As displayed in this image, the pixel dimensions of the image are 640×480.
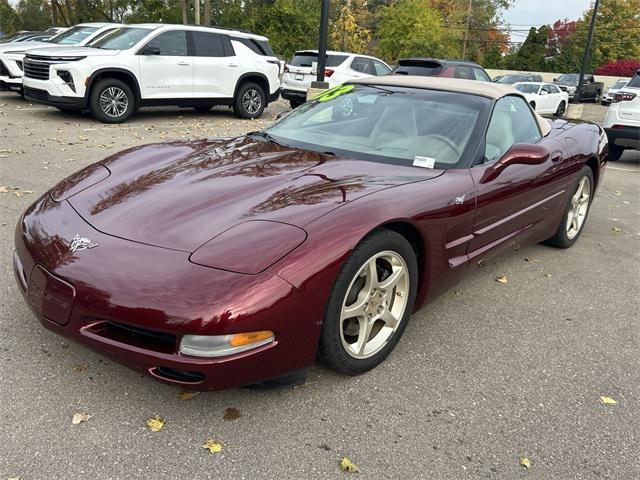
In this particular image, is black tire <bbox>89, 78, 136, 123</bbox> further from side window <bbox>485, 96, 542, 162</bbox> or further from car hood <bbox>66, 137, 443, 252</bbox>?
side window <bbox>485, 96, 542, 162</bbox>

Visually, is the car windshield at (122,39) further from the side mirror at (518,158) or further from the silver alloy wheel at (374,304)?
the silver alloy wheel at (374,304)

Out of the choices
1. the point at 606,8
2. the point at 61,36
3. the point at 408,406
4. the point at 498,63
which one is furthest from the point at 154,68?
the point at 606,8

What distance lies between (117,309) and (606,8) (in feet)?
206

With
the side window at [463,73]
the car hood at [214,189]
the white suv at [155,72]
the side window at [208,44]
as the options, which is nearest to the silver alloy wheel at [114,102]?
the white suv at [155,72]

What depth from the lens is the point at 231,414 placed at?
240cm

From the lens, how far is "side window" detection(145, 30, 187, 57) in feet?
33.7

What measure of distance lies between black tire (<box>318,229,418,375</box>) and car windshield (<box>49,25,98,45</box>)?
36.9 feet

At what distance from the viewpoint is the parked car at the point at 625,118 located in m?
9.12

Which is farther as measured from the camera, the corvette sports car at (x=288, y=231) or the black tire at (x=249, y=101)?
the black tire at (x=249, y=101)

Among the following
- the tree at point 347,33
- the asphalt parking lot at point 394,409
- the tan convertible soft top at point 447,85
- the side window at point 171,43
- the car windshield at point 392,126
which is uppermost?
the tree at point 347,33

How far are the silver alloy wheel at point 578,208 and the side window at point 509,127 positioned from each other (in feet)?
2.87

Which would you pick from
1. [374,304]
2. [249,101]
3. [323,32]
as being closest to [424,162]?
[374,304]

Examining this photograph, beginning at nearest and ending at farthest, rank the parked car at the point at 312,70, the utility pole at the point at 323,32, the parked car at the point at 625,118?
the parked car at the point at 625,118 < the utility pole at the point at 323,32 < the parked car at the point at 312,70

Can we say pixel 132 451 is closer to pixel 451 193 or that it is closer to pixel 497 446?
pixel 497 446
